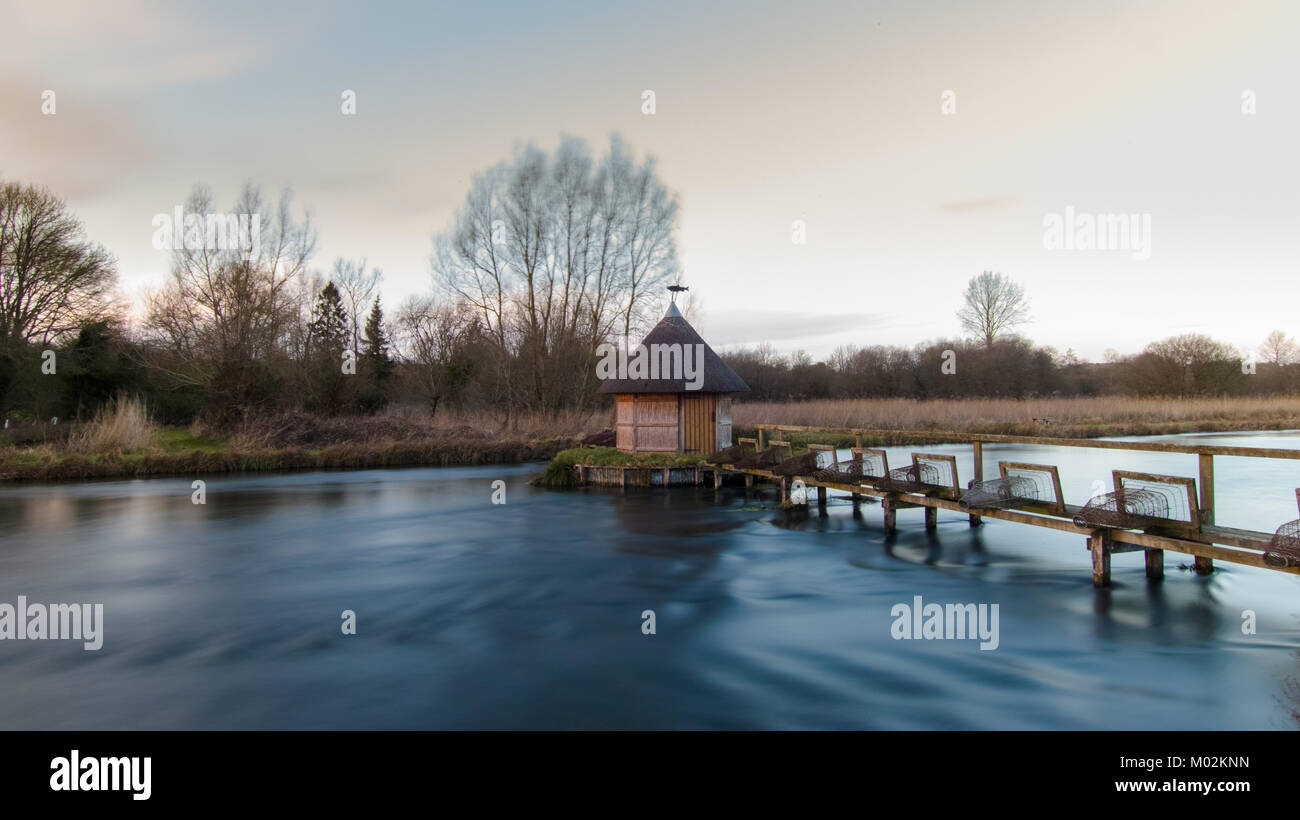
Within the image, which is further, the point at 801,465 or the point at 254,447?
the point at 254,447

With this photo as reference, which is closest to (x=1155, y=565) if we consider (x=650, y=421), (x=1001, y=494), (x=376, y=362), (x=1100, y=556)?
(x=1100, y=556)

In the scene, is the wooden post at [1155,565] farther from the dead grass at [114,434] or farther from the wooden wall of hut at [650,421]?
the dead grass at [114,434]

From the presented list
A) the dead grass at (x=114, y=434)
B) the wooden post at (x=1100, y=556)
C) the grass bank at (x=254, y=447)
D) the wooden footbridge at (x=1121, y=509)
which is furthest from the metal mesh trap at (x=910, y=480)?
the dead grass at (x=114, y=434)

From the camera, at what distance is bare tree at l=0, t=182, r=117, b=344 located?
94.6 ft

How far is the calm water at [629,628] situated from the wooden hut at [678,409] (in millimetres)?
4307

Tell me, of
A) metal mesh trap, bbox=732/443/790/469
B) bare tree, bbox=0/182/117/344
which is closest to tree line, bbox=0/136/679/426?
bare tree, bbox=0/182/117/344

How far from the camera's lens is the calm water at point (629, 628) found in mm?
6039

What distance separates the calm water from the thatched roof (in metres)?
4.48

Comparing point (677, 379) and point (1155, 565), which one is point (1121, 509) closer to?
point (1155, 565)

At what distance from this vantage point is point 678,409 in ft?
65.3

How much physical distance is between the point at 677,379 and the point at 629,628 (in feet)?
38.3

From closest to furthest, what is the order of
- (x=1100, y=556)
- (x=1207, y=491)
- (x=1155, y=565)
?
(x=1207, y=491)
(x=1100, y=556)
(x=1155, y=565)

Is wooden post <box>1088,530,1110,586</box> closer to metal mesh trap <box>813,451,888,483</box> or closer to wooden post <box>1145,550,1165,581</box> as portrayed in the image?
wooden post <box>1145,550,1165,581</box>

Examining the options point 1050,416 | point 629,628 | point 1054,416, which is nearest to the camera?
point 629,628
